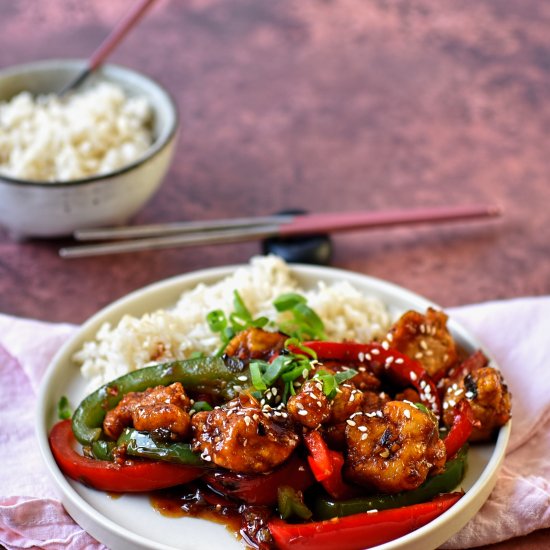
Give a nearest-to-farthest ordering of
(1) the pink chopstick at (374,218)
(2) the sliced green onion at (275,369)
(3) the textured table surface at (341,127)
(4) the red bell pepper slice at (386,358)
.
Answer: (2) the sliced green onion at (275,369), (4) the red bell pepper slice at (386,358), (1) the pink chopstick at (374,218), (3) the textured table surface at (341,127)

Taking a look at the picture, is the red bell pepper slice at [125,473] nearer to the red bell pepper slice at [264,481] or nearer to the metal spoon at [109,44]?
the red bell pepper slice at [264,481]

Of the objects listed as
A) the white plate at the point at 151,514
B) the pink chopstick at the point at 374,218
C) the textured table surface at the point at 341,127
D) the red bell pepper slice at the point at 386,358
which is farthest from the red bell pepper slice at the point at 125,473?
the pink chopstick at the point at 374,218

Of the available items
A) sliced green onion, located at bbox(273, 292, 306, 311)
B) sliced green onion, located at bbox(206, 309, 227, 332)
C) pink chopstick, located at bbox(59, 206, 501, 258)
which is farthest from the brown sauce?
pink chopstick, located at bbox(59, 206, 501, 258)

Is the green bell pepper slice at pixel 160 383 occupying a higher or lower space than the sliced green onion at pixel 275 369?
lower

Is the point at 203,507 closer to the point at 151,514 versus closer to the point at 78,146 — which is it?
the point at 151,514

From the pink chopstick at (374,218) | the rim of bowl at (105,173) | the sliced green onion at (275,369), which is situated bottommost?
the pink chopstick at (374,218)

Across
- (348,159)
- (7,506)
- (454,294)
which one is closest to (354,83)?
(348,159)

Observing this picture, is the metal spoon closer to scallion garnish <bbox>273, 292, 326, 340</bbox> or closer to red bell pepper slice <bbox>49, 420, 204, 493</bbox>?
scallion garnish <bbox>273, 292, 326, 340</bbox>
